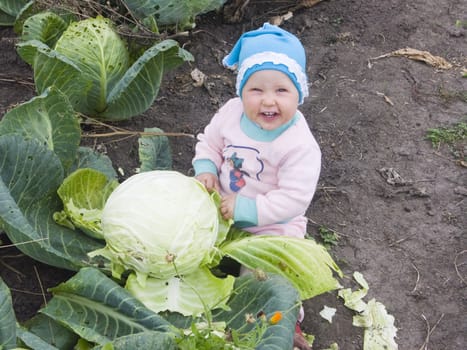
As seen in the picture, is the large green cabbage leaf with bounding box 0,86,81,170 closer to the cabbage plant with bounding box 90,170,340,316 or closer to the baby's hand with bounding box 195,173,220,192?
the cabbage plant with bounding box 90,170,340,316

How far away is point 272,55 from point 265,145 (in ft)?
1.37

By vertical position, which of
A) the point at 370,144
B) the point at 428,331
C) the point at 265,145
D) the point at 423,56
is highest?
the point at 265,145

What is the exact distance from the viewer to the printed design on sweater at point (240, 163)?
3010 millimetres

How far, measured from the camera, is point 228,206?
2.99m

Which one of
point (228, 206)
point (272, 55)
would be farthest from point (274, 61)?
point (228, 206)

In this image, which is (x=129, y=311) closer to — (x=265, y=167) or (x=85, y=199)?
(x=85, y=199)

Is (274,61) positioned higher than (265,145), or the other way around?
(274,61)

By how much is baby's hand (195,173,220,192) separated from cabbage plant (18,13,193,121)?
79cm

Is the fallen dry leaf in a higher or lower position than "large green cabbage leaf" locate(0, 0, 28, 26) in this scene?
lower

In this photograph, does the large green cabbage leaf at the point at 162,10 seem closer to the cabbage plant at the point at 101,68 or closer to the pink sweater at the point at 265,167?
the cabbage plant at the point at 101,68

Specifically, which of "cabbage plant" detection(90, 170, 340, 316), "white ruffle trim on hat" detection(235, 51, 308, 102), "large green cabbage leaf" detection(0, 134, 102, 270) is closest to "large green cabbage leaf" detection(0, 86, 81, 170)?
"large green cabbage leaf" detection(0, 134, 102, 270)

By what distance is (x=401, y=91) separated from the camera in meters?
4.59

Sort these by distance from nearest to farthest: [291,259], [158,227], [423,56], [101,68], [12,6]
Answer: [158,227], [291,259], [101,68], [12,6], [423,56]

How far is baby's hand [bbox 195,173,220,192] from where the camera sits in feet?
10.4
